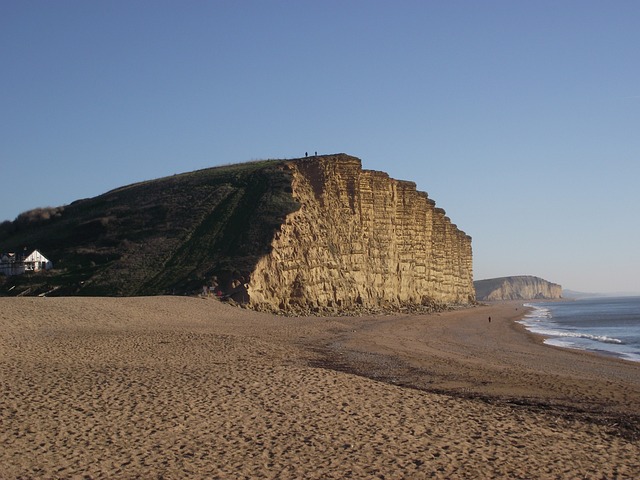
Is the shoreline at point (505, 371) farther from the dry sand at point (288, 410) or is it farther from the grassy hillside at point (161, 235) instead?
the grassy hillside at point (161, 235)

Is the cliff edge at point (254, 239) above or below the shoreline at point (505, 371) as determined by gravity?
above

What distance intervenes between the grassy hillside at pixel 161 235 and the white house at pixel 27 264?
2.98ft

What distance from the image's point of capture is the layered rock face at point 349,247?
43219 mm

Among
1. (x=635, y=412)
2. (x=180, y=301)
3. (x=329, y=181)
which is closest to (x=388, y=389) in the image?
(x=635, y=412)

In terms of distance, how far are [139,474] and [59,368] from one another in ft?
25.4

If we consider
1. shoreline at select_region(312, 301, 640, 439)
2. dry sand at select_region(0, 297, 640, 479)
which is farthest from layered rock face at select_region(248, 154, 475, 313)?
dry sand at select_region(0, 297, 640, 479)

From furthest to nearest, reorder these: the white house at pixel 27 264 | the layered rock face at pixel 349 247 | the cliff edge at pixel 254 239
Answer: the white house at pixel 27 264 < the layered rock face at pixel 349 247 < the cliff edge at pixel 254 239

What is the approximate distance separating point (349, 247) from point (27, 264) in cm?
2482

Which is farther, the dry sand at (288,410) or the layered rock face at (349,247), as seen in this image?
the layered rock face at (349,247)

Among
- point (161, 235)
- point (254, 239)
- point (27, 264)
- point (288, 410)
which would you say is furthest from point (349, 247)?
point (288, 410)

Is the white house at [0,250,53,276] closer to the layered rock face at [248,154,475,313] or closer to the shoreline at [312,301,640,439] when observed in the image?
the layered rock face at [248,154,475,313]

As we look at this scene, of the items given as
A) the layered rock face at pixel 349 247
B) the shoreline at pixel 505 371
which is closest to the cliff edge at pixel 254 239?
the layered rock face at pixel 349 247

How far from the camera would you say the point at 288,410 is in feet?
39.9

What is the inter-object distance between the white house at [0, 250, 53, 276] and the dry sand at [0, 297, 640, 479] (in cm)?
2587
